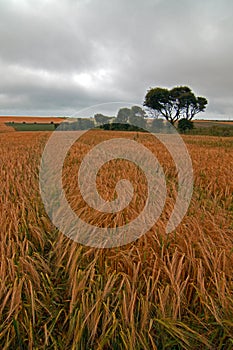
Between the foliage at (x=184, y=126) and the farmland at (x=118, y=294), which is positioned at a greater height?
the foliage at (x=184, y=126)

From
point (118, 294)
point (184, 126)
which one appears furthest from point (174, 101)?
point (118, 294)

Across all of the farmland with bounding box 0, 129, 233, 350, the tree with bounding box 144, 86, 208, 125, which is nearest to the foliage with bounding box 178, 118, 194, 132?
the tree with bounding box 144, 86, 208, 125

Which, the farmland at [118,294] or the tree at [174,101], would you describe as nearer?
the farmland at [118,294]

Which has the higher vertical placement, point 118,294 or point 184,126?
point 184,126

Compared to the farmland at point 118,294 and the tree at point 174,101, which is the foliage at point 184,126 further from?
the farmland at point 118,294

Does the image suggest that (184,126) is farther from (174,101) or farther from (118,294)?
(118,294)

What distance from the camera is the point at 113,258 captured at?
1.46 m

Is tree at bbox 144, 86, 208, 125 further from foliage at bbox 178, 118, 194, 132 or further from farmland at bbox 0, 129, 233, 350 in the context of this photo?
farmland at bbox 0, 129, 233, 350

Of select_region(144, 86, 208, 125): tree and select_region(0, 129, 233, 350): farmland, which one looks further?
select_region(144, 86, 208, 125): tree

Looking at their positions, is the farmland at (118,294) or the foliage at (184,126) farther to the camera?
the foliage at (184,126)

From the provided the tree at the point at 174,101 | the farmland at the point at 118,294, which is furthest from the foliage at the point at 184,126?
the farmland at the point at 118,294

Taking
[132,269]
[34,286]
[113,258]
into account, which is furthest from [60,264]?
[132,269]

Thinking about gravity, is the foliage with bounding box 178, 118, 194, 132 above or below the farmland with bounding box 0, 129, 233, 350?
above

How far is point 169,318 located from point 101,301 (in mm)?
318
